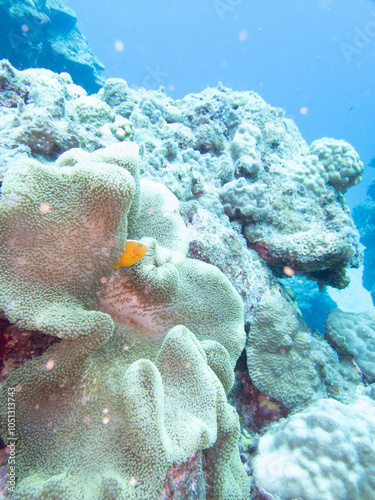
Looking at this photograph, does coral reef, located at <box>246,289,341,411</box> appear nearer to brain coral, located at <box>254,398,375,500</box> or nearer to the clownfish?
brain coral, located at <box>254,398,375,500</box>

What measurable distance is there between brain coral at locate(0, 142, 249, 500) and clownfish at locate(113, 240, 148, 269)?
10cm

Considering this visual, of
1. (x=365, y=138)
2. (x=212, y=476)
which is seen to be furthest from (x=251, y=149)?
(x=365, y=138)

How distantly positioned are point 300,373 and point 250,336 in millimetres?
788

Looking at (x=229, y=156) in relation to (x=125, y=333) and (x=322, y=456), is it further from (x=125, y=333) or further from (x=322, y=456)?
(x=322, y=456)

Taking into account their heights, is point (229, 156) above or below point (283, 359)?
above

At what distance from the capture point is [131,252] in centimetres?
180

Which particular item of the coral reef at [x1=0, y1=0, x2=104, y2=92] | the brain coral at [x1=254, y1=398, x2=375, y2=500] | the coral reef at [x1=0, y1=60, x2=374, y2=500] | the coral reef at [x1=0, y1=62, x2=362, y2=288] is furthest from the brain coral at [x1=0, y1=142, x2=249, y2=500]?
the coral reef at [x1=0, y1=0, x2=104, y2=92]

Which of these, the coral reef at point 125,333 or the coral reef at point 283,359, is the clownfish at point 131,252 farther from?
the coral reef at point 283,359

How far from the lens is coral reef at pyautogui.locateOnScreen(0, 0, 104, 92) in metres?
13.5

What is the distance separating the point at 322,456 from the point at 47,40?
2236cm

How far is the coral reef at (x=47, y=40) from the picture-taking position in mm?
13508

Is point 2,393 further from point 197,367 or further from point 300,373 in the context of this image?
point 300,373

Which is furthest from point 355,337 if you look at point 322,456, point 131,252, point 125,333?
point 131,252

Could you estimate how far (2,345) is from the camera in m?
1.48
